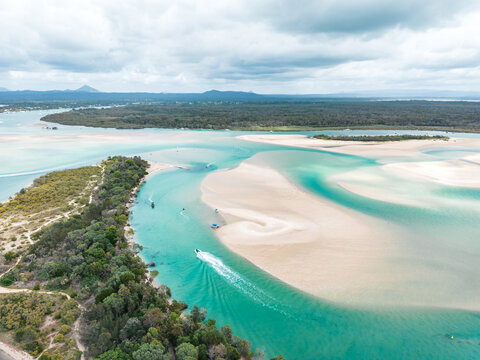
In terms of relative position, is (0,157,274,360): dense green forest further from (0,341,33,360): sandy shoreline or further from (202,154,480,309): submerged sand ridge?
(202,154,480,309): submerged sand ridge

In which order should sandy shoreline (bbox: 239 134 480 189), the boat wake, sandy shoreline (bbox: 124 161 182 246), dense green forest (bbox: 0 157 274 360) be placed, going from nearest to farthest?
dense green forest (bbox: 0 157 274 360) < the boat wake < sandy shoreline (bbox: 124 161 182 246) < sandy shoreline (bbox: 239 134 480 189)

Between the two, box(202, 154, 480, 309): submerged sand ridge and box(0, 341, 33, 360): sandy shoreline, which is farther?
box(202, 154, 480, 309): submerged sand ridge

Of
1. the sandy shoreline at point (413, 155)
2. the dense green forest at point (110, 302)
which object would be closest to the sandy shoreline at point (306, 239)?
the dense green forest at point (110, 302)

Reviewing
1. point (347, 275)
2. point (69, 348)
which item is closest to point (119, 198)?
point (69, 348)

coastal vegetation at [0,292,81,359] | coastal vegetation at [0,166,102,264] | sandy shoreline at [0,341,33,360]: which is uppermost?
coastal vegetation at [0,166,102,264]

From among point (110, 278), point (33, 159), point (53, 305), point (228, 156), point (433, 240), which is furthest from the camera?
point (228, 156)

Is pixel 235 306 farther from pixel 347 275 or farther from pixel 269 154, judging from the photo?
pixel 269 154

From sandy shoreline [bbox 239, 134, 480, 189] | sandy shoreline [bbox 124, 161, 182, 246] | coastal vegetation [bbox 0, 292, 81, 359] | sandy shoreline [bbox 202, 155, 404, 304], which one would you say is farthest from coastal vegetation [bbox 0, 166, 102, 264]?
sandy shoreline [bbox 239, 134, 480, 189]
